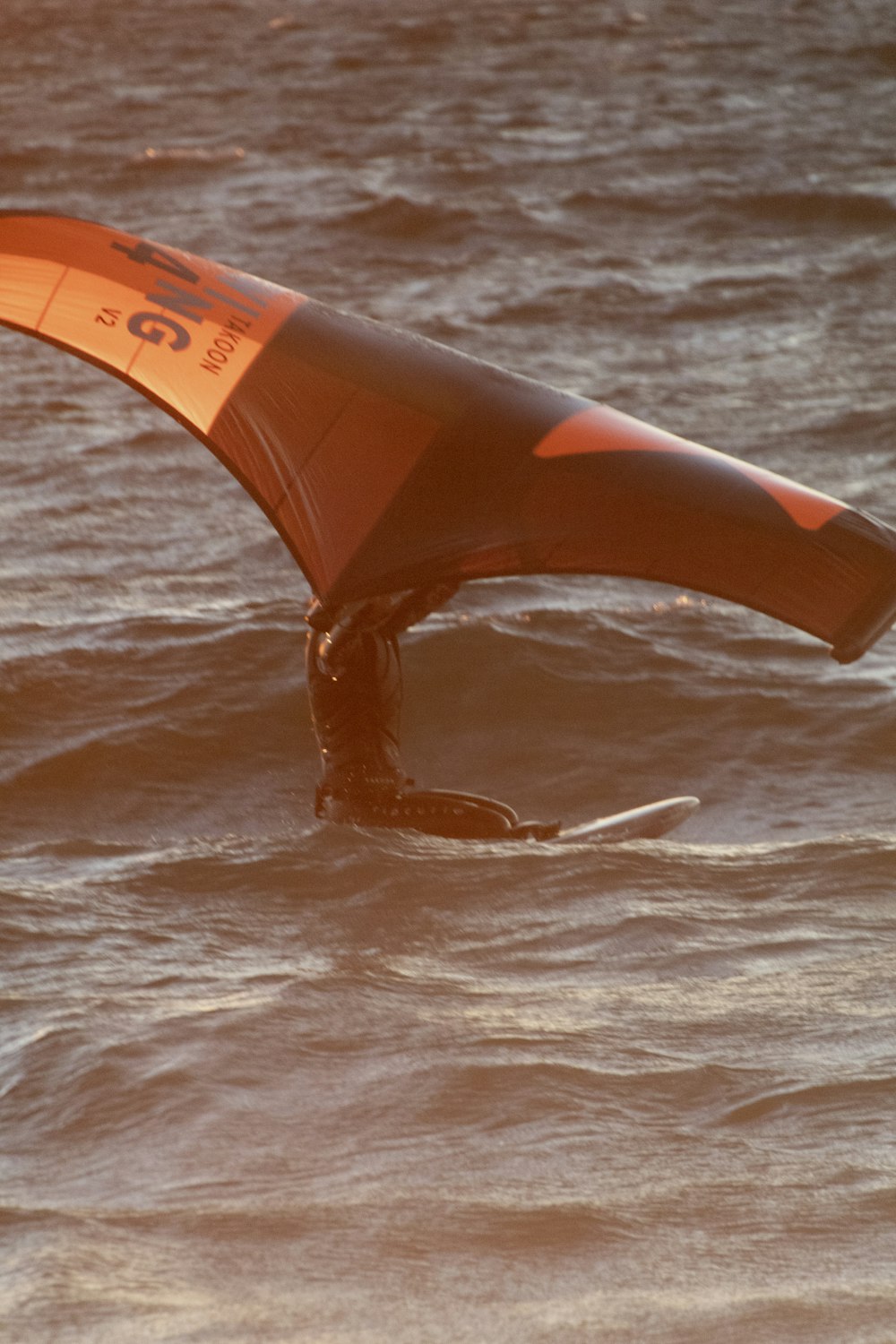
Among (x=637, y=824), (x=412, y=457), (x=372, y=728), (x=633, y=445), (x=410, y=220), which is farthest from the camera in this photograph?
(x=410, y=220)

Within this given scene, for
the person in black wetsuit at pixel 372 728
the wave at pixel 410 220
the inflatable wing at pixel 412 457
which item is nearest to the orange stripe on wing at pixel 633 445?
the inflatable wing at pixel 412 457

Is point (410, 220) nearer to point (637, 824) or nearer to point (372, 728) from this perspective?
point (637, 824)

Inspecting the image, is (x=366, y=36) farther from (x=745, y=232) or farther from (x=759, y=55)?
(x=745, y=232)

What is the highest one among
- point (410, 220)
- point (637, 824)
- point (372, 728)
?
point (410, 220)

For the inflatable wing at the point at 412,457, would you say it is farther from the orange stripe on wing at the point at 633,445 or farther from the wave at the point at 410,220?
the wave at the point at 410,220

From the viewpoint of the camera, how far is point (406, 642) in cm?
1232

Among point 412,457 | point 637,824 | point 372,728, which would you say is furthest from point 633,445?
point 637,824

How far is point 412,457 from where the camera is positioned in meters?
7.28

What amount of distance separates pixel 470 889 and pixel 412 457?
1929 millimetres

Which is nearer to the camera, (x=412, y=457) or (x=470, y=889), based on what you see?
(x=412, y=457)

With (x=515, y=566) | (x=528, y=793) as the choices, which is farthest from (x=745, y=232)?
(x=515, y=566)

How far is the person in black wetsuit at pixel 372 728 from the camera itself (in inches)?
298

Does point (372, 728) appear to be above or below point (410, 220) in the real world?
below

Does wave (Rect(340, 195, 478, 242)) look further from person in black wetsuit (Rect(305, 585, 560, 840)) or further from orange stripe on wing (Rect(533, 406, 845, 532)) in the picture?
orange stripe on wing (Rect(533, 406, 845, 532))
